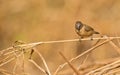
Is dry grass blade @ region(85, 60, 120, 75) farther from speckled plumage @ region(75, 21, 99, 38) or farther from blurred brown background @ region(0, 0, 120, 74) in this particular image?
blurred brown background @ region(0, 0, 120, 74)

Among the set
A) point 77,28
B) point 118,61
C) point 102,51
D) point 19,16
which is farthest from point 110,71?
point 19,16

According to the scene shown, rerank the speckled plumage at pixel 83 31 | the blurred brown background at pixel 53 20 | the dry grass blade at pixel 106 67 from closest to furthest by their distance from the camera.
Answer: the dry grass blade at pixel 106 67 → the speckled plumage at pixel 83 31 → the blurred brown background at pixel 53 20

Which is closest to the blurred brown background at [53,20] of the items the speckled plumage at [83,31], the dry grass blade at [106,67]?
the speckled plumage at [83,31]

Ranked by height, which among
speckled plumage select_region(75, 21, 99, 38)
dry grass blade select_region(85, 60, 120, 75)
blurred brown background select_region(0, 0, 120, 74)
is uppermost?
blurred brown background select_region(0, 0, 120, 74)

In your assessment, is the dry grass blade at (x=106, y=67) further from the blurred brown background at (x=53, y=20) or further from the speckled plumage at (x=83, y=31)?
the blurred brown background at (x=53, y=20)

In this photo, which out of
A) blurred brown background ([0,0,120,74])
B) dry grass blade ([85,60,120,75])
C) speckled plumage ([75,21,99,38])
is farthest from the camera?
blurred brown background ([0,0,120,74])

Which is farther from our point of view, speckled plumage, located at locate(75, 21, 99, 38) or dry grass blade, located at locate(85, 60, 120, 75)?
speckled plumage, located at locate(75, 21, 99, 38)

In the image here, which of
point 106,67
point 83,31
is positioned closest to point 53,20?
point 83,31

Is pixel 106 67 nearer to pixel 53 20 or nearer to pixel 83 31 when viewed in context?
pixel 83 31

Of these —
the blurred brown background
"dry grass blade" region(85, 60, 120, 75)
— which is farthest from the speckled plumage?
the blurred brown background

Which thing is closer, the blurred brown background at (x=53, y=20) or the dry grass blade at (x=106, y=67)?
the dry grass blade at (x=106, y=67)
